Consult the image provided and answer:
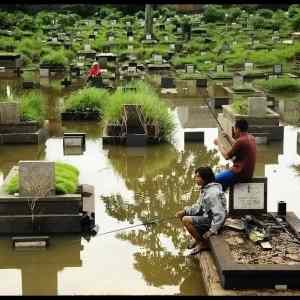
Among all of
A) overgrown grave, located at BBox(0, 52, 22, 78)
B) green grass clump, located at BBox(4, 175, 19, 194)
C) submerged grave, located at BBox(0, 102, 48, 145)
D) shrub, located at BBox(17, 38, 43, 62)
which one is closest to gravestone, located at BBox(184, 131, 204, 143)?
submerged grave, located at BBox(0, 102, 48, 145)

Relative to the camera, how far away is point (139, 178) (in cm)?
1159

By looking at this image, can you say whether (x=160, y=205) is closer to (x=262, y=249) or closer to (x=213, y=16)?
(x=262, y=249)

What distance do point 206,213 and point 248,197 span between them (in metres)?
1.10

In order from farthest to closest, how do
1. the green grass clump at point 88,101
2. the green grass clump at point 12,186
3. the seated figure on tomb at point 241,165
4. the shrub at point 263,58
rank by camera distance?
1. the shrub at point 263,58
2. the green grass clump at point 88,101
3. the green grass clump at point 12,186
4. the seated figure on tomb at point 241,165

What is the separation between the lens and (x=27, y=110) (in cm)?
1464

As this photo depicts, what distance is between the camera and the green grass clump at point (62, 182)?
890 cm

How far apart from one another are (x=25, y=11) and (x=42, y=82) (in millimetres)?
32938

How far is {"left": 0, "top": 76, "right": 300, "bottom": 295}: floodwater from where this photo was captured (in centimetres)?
726

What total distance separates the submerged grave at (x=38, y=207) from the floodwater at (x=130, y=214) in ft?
0.61

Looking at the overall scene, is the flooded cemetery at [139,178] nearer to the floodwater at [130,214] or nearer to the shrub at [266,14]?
the floodwater at [130,214]

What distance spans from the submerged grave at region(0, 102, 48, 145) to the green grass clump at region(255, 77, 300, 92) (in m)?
9.42

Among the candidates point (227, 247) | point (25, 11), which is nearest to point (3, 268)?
point (227, 247)

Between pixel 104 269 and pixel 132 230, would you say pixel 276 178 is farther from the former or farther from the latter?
pixel 104 269

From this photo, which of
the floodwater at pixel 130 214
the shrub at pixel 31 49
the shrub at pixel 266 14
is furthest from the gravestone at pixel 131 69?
the shrub at pixel 266 14
